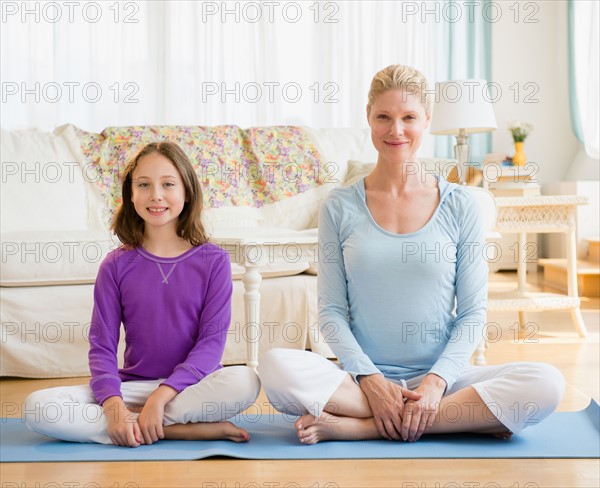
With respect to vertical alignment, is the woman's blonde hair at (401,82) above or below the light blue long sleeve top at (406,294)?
above

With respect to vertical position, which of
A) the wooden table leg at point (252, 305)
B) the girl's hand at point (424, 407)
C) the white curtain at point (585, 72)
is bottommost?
the girl's hand at point (424, 407)

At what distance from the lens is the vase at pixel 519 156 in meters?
5.55

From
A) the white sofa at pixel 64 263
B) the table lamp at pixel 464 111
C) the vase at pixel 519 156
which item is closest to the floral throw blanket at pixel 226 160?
the white sofa at pixel 64 263

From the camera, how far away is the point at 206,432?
187cm

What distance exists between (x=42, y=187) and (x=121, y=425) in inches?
70.6

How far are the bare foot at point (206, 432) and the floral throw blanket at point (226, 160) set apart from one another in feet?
5.50

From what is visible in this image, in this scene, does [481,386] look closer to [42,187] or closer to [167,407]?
[167,407]

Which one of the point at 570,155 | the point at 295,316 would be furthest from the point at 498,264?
the point at 295,316

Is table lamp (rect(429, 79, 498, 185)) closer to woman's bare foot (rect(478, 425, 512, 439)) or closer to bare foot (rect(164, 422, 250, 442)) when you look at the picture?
woman's bare foot (rect(478, 425, 512, 439))

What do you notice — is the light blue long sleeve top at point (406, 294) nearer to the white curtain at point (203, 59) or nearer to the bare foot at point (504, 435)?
the bare foot at point (504, 435)

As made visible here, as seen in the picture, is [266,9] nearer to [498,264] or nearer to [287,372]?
[498,264]

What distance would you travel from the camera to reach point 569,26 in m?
5.61

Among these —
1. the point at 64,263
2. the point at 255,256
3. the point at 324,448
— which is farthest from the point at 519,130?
the point at 324,448

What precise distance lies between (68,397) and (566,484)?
1056mm
